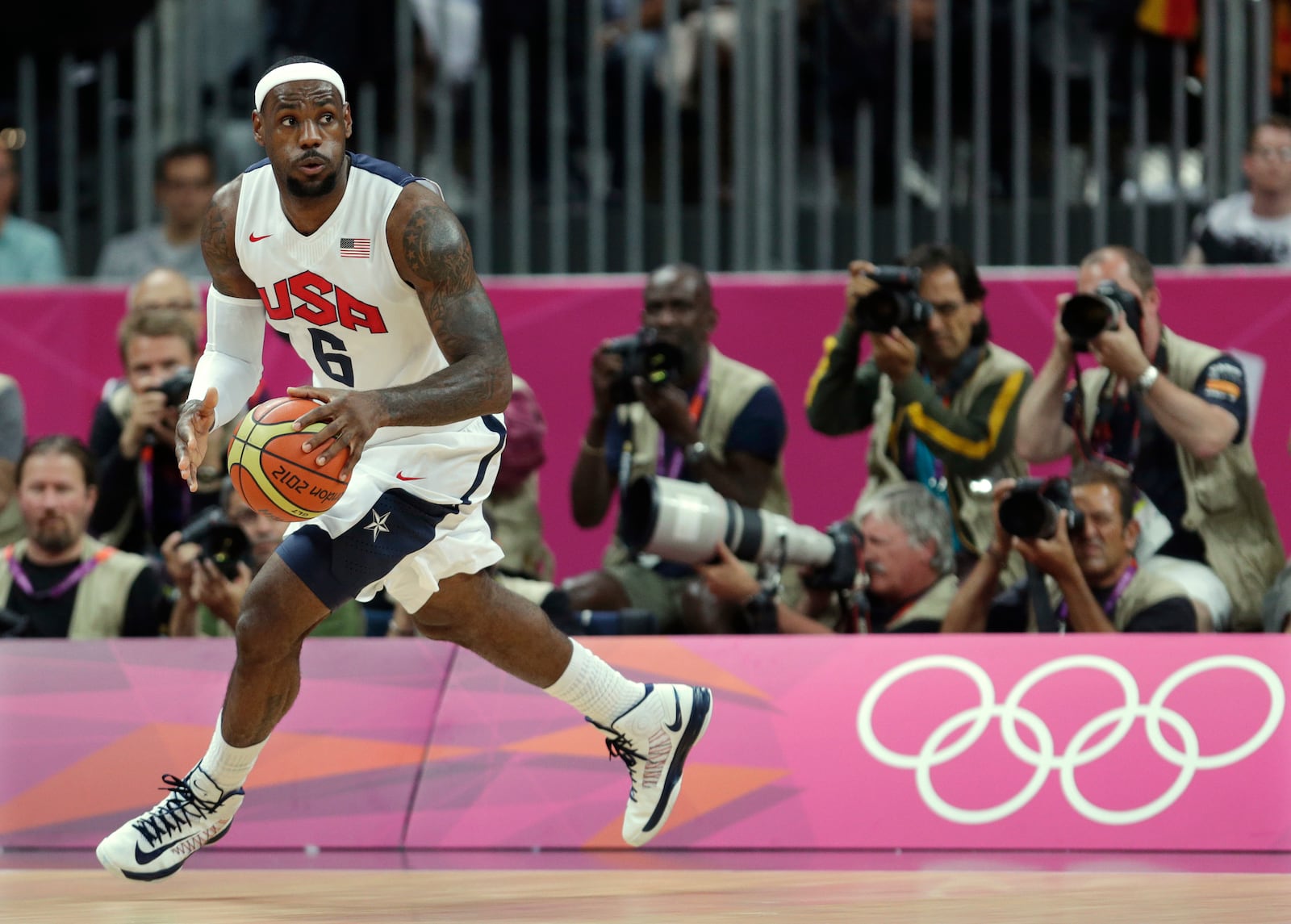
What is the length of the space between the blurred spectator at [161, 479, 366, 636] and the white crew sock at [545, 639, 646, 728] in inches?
49.7

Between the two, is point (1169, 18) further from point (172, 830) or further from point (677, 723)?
point (172, 830)

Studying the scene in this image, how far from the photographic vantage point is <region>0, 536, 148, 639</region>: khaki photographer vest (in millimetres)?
6898

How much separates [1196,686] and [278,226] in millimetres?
2950

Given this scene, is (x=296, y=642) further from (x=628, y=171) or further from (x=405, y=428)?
(x=628, y=171)

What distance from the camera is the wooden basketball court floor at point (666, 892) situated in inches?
177

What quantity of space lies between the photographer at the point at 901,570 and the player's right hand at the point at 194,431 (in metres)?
2.17

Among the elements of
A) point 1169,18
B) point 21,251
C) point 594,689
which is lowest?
point 594,689

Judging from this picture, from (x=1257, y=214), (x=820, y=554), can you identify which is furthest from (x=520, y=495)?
(x=1257, y=214)

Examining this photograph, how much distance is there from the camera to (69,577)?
272 inches

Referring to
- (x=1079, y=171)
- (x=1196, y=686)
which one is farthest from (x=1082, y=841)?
(x=1079, y=171)

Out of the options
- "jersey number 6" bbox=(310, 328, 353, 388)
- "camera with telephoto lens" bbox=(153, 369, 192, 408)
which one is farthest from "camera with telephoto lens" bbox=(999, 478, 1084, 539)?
"camera with telephoto lens" bbox=(153, 369, 192, 408)

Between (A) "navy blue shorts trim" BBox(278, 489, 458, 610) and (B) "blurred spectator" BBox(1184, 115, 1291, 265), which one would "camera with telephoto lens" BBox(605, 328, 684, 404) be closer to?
(A) "navy blue shorts trim" BBox(278, 489, 458, 610)

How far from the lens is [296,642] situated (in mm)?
5078

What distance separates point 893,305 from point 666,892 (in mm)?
2567
